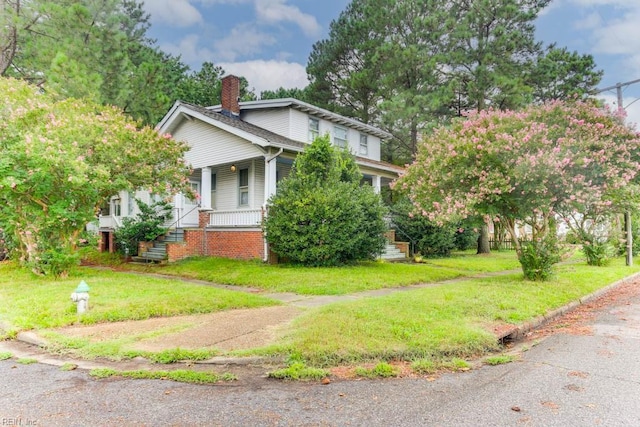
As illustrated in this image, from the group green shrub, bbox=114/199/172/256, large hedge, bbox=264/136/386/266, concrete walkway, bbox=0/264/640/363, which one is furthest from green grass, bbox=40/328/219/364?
green shrub, bbox=114/199/172/256

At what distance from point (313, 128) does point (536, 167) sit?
38.5 feet

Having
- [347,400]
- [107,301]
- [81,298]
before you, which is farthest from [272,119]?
[347,400]

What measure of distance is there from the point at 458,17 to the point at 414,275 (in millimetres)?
17963

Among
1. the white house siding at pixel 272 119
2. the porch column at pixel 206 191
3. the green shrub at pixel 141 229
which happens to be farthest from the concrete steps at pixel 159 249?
the white house siding at pixel 272 119

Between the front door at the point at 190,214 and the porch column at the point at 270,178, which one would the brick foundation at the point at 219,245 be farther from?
the front door at the point at 190,214

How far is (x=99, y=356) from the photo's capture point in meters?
4.70

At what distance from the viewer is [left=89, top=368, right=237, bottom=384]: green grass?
3.99 m

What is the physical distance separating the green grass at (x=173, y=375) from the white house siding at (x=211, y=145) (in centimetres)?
1073

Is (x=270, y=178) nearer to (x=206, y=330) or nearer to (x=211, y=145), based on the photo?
(x=211, y=145)

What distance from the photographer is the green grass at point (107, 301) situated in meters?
6.20

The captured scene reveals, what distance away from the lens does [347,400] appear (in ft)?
11.7

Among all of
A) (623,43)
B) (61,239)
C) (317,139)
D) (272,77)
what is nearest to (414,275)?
(317,139)

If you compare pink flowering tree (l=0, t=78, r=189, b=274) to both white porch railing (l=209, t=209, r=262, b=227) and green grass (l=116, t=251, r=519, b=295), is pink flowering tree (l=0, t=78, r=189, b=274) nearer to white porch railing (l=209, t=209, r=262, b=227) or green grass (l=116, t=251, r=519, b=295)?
green grass (l=116, t=251, r=519, b=295)

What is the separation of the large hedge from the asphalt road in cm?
779
